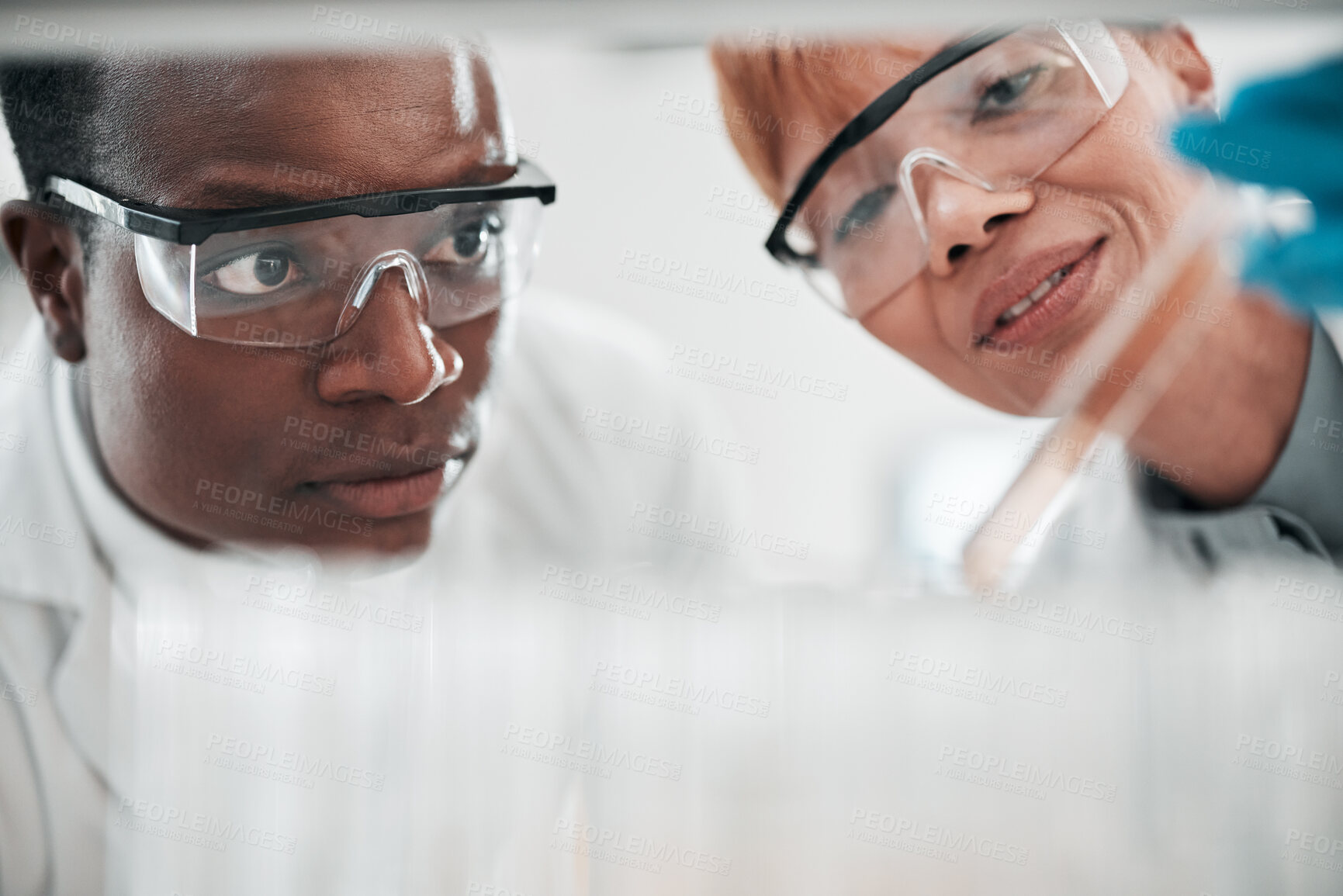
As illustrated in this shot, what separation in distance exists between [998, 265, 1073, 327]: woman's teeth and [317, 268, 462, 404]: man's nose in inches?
21.0

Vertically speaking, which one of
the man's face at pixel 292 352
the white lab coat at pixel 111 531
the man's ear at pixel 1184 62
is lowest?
the white lab coat at pixel 111 531

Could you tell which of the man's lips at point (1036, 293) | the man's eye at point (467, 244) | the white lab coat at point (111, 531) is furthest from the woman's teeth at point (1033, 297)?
the man's eye at point (467, 244)

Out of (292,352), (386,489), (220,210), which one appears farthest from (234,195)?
(386,489)

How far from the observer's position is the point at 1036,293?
89cm

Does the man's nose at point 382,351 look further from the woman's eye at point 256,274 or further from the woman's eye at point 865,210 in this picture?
the woman's eye at point 865,210

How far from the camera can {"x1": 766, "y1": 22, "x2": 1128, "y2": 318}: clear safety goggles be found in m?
0.85

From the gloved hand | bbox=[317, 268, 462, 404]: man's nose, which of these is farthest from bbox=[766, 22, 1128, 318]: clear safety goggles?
bbox=[317, 268, 462, 404]: man's nose

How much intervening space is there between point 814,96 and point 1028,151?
201mm

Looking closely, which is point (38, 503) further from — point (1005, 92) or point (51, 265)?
point (1005, 92)

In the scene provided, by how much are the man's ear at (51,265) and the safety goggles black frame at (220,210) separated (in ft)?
0.09

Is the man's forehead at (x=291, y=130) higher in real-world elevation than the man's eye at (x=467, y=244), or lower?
higher

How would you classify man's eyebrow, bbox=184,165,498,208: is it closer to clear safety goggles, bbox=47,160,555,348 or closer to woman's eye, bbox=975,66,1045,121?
clear safety goggles, bbox=47,160,555,348

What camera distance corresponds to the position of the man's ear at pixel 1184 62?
869 millimetres

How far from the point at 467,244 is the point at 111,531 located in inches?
16.8
